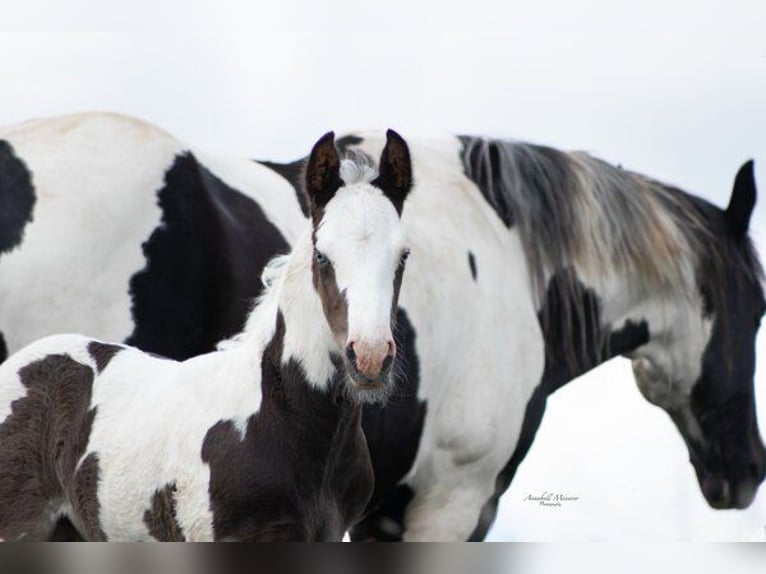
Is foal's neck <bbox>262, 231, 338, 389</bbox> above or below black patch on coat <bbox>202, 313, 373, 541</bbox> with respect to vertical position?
above

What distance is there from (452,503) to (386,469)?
22 cm

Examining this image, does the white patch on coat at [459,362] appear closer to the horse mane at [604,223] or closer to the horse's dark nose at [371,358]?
the horse mane at [604,223]

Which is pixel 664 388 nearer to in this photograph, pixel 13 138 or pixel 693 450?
pixel 693 450

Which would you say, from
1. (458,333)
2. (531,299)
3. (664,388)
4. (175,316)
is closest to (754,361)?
(664,388)

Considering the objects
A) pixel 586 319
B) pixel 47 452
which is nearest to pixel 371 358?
pixel 47 452

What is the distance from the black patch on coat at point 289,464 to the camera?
2859 mm

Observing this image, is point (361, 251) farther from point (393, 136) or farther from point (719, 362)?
point (719, 362)

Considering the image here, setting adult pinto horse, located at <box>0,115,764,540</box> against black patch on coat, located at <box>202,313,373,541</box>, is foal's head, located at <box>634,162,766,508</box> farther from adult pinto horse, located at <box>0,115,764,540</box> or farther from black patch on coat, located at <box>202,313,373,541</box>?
black patch on coat, located at <box>202,313,373,541</box>

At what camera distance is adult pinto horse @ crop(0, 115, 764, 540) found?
3.67 metres

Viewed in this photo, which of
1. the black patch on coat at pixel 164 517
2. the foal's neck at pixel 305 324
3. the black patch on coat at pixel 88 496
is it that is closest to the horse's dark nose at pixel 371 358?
the foal's neck at pixel 305 324

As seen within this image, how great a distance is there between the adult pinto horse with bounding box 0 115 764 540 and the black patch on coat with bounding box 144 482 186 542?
28.6 inches

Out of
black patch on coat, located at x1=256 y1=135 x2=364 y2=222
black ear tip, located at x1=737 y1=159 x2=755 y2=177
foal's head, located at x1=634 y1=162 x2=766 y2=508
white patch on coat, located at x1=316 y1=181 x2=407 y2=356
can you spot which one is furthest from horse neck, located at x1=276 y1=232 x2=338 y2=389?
black ear tip, located at x1=737 y1=159 x2=755 y2=177

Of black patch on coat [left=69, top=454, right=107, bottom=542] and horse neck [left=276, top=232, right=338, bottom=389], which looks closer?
horse neck [left=276, top=232, right=338, bottom=389]
